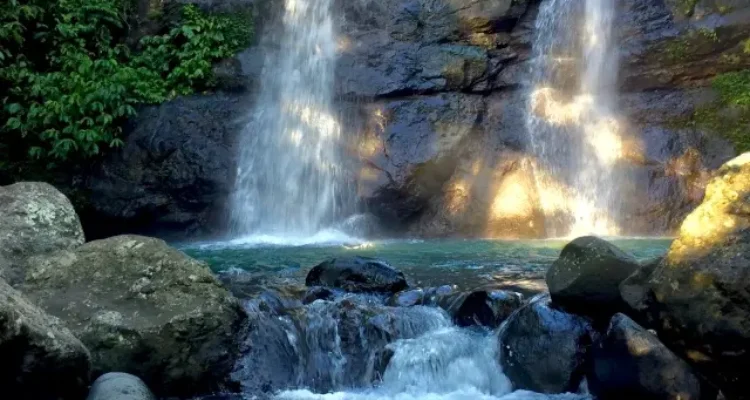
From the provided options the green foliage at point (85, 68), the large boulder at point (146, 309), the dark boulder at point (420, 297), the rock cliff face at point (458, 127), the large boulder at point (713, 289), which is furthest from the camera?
the green foliage at point (85, 68)

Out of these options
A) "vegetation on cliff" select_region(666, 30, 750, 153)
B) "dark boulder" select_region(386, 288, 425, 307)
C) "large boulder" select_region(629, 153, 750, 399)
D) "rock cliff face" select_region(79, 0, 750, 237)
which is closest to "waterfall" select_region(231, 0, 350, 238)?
"rock cliff face" select_region(79, 0, 750, 237)

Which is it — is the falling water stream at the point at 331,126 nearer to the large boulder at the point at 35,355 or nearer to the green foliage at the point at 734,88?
the green foliage at the point at 734,88

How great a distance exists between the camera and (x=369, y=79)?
1542 cm

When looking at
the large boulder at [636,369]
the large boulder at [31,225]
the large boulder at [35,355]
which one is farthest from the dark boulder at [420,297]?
the large boulder at [35,355]

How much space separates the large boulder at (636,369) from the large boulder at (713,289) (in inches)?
5.1

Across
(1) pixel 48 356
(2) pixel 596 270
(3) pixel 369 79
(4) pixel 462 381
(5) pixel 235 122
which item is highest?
(3) pixel 369 79

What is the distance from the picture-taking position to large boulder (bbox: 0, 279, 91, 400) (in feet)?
13.0

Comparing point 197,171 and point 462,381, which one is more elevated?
point 197,171

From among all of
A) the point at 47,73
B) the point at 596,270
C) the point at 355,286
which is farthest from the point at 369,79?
the point at 596,270

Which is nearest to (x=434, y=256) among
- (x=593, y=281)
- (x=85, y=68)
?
(x=593, y=281)

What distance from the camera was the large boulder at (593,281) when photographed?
6.10 m

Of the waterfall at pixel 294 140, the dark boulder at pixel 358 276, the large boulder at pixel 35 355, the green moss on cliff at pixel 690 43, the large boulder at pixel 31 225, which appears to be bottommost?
the large boulder at pixel 35 355

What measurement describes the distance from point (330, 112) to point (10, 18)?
23.2 feet

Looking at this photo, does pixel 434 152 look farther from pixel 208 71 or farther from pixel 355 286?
pixel 355 286
